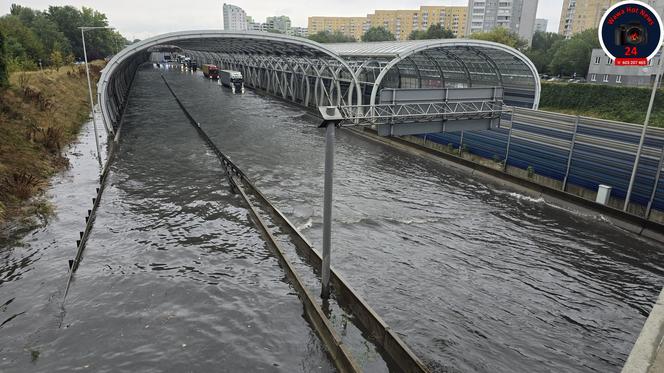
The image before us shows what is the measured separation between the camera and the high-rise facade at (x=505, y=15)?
111m

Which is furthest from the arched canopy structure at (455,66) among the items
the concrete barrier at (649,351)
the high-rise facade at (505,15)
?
the high-rise facade at (505,15)

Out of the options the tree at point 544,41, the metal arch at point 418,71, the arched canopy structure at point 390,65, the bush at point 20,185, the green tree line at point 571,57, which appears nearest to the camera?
the bush at point 20,185

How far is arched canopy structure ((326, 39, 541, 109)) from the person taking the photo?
1163 inches

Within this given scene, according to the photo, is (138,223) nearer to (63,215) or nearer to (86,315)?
(63,215)

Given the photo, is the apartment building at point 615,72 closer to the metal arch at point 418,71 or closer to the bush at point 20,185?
the metal arch at point 418,71

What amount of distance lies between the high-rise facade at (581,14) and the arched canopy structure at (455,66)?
8910cm

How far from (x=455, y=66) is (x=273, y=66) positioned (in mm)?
27922

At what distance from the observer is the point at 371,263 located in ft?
45.9

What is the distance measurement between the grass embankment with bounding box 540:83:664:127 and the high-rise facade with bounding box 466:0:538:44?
6626cm

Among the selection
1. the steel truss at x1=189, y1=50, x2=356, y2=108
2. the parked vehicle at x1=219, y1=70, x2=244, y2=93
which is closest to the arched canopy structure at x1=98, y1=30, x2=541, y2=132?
the steel truss at x1=189, y1=50, x2=356, y2=108

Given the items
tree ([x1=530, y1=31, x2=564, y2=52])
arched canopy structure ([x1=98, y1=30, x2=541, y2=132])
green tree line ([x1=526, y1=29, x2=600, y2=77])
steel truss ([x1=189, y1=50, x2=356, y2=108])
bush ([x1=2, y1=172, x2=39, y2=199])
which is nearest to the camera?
bush ([x1=2, y1=172, x2=39, y2=199])

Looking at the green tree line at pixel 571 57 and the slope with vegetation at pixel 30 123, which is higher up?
the green tree line at pixel 571 57

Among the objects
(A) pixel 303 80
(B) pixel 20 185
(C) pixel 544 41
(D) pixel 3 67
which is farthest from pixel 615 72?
(D) pixel 3 67

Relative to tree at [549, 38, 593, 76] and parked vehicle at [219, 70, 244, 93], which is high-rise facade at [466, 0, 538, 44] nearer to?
tree at [549, 38, 593, 76]
